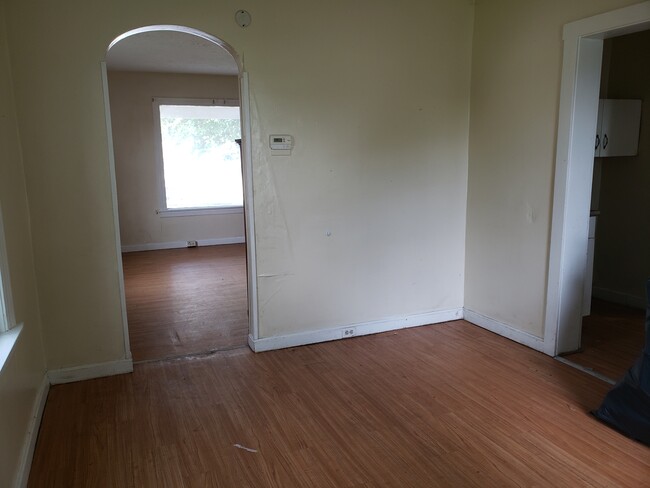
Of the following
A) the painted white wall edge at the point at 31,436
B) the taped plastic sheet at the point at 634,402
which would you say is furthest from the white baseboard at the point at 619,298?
the painted white wall edge at the point at 31,436

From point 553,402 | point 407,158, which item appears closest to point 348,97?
point 407,158

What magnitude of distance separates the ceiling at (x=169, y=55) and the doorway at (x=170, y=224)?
0.5 inches

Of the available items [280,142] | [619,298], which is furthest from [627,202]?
[280,142]

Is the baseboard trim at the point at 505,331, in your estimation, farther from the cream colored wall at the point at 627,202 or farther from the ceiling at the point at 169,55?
the ceiling at the point at 169,55

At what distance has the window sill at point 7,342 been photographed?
1989mm

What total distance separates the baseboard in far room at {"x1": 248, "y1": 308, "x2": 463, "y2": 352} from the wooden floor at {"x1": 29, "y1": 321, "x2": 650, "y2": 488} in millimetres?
92

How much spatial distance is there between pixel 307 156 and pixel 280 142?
0.23 metres

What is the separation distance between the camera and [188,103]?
25.7 feet

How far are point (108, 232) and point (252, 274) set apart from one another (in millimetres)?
1021

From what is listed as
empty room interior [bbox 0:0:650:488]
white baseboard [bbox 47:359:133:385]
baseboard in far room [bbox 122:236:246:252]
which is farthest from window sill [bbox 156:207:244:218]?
white baseboard [bbox 47:359:133:385]

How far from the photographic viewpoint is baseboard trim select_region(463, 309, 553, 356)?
11.8ft

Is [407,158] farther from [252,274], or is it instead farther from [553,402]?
[553,402]

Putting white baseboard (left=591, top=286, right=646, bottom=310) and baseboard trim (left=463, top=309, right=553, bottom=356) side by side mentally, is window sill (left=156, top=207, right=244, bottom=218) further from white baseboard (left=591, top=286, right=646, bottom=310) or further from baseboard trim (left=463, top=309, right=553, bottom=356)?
white baseboard (left=591, top=286, right=646, bottom=310)

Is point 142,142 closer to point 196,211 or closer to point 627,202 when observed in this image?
point 196,211
